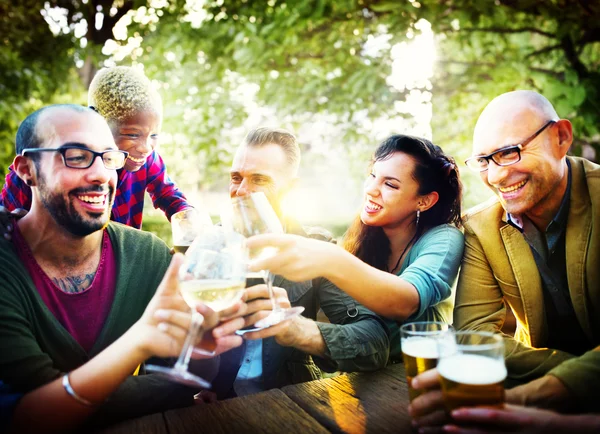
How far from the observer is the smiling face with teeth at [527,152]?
2266mm

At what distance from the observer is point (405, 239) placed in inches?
115

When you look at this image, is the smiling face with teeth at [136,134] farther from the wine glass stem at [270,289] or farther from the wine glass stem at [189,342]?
the wine glass stem at [189,342]

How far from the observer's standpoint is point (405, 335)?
4.88ft

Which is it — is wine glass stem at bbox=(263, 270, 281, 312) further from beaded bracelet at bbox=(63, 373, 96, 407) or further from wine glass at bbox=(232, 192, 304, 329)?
beaded bracelet at bbox=(63, 373, 96, 407)

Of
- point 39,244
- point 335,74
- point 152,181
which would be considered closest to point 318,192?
point 335,74

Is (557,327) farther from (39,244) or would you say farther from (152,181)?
(152,181)

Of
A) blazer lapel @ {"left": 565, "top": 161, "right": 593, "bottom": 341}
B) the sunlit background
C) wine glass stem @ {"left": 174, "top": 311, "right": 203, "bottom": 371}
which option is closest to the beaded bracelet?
wine glass stem @ {"left": 174, "top": 311, "right": 203, "bottom": 371}

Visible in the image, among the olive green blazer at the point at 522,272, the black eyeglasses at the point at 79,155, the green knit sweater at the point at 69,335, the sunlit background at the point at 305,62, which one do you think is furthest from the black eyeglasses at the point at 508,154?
the sunlit background at the point at 305,62

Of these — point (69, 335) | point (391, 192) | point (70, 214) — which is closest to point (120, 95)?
point (70, 214)

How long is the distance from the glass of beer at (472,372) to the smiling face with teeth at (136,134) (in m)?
2.35

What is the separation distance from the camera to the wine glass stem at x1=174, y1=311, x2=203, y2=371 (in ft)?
4.12

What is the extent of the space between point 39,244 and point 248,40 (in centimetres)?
429

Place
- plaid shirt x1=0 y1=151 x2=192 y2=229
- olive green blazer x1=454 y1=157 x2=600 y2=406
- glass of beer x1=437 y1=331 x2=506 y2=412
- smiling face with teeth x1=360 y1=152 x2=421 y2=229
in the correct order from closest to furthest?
glass of beer x1=437 y1=331 x2=506 y2=412
olive green blazer x1=454 y1=157 x2=600 y2=406
smiling face with teeth x1=360 y1=152 x2=421 y2=229
plaid shirt x1=0 y1=151 x2=192 y2=229

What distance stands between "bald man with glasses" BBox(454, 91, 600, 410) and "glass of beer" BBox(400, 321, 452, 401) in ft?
2.73
